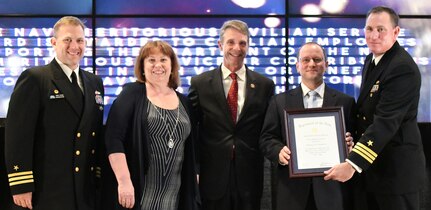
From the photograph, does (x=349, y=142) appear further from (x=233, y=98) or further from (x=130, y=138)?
(x=130, y=138)

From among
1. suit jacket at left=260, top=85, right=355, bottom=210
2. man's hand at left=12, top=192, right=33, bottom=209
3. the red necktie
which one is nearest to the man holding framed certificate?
suit jacket at left=260, top=85, right=355, bottom=210

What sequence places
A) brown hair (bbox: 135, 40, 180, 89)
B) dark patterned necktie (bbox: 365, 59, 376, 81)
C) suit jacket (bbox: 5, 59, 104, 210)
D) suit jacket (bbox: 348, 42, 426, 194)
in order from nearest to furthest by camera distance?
1. suit jacket (bbox: 5, 59, 104, 210)
2. suit jacket (bbox: 348, 42, 426, 194)
3. brown hair (bbox: 135, 40, 180, 89)
4. dark patterned necktie (bbox: 365, 59, 376, 81)

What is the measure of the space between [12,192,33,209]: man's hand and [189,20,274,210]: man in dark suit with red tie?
3.40 ft

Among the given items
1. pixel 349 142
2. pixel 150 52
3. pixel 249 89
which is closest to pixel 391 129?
pixel 349 142

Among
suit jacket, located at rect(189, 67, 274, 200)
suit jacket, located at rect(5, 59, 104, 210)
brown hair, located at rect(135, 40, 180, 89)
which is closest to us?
suit jacket, located at rect(5, 59, 104, 210)

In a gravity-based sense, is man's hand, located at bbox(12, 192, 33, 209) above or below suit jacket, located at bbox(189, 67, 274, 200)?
below

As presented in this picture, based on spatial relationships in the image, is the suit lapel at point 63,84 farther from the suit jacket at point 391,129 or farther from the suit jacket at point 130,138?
the suit jacket at point 391,129

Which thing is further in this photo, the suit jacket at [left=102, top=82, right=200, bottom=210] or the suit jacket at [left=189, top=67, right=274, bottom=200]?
the suit jacket at [left=189, top=67, right=274, bottom=200]

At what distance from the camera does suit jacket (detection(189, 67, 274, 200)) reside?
11.2ft

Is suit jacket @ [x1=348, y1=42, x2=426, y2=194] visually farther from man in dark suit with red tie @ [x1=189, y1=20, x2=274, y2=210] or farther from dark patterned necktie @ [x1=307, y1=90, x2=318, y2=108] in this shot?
man in dark suit with red tie @ [x1=189, y1=20, x2=274, y2=210]

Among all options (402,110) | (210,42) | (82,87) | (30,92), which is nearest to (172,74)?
(82,87)

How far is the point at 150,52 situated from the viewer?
3.15 m

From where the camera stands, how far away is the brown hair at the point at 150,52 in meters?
3.17

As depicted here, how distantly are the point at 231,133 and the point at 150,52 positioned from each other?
2.34 feet
